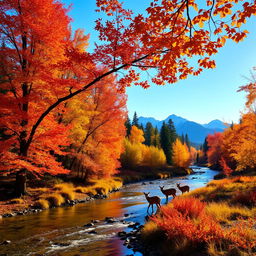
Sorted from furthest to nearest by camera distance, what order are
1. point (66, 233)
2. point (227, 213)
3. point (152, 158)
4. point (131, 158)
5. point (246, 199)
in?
point (152, 158) → point (131, 158) → point (246, 199) → point (66, 233) → point (227, 213)

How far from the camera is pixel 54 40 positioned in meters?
12.3

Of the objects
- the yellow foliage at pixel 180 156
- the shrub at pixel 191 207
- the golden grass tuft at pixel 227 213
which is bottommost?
the golden grass tuft at pixel 227 213

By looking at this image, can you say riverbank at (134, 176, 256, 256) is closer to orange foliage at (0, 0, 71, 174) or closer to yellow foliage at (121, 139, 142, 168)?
orange foliage at (0, 0, 71, 174)

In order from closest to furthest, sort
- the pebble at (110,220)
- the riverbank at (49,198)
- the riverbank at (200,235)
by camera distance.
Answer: the riverbank at (200,235) → the pebble at (110,220) → the riverbank at (49,198)

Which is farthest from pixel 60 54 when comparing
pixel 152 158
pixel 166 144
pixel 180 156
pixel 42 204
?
pixel 166 144

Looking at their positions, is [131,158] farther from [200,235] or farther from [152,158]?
[200,235]

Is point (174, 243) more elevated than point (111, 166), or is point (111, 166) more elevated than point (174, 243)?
point (111, 166)

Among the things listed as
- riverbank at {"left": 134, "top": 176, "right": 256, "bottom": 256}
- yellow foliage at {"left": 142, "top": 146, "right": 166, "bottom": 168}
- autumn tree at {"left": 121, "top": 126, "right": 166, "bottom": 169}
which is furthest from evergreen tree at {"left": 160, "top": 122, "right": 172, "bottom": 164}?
riverbank at {"left": 134, "top": 176, "right": 256, "bottom": 256}

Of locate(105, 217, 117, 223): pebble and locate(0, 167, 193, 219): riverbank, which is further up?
locate(0, 167, 193, 219): riverbank

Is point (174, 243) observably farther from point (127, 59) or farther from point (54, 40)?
point (54, 40)

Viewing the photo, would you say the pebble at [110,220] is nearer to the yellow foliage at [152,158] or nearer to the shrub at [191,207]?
the shrub at [191,207]

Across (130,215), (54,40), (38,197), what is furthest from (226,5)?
(38,197)

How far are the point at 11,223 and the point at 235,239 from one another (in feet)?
33.5

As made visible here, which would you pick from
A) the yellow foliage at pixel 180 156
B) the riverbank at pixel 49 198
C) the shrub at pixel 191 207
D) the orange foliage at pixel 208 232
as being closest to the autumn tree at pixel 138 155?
the yellow foliage at pixel 180 156
